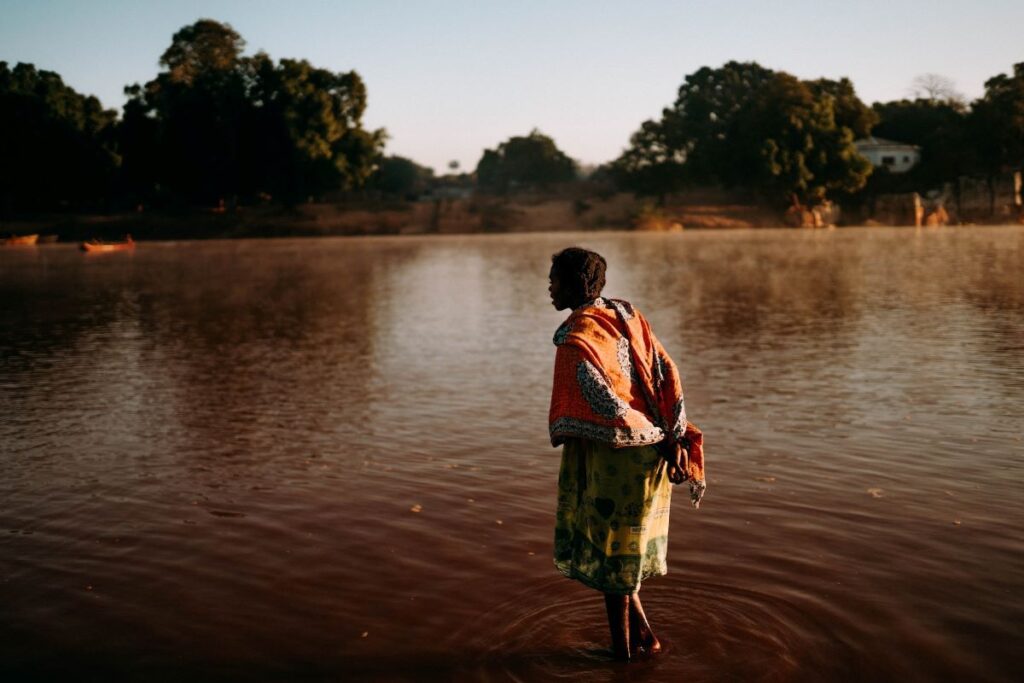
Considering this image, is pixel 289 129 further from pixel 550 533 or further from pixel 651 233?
pixel 550 533

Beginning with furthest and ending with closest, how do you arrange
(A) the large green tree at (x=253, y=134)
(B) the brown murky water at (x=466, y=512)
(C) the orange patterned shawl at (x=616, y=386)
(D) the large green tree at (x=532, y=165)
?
(D) the large green tree at (x=532, y=165), (A) the large green tree at (x=253, y=134), (B) the brown murky water at (x=466, y=512), (C) the orange patterned shawl at (x=616, y=386)

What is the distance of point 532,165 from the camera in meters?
97.3

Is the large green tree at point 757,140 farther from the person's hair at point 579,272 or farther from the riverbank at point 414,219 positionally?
the person's hair at point 579,272

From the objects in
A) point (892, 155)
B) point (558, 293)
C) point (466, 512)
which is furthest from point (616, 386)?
point (892, 155)

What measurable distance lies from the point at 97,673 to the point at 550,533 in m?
2.81

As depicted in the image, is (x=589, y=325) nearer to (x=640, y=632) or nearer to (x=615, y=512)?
(x=615, y=512)

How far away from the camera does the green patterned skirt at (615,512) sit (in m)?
3.98

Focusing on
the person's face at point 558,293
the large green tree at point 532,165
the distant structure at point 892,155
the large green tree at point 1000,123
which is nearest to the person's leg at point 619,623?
the person's face at point 558,293

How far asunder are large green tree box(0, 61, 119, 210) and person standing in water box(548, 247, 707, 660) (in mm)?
80186

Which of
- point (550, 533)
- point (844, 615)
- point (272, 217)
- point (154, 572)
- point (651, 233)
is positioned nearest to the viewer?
point (844, 615)

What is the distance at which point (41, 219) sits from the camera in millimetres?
73062

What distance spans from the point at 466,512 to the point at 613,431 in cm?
272

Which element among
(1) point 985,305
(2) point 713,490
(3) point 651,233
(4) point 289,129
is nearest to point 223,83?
(4) point 289,129

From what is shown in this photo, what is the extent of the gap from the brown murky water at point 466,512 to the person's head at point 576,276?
69.2 inches
